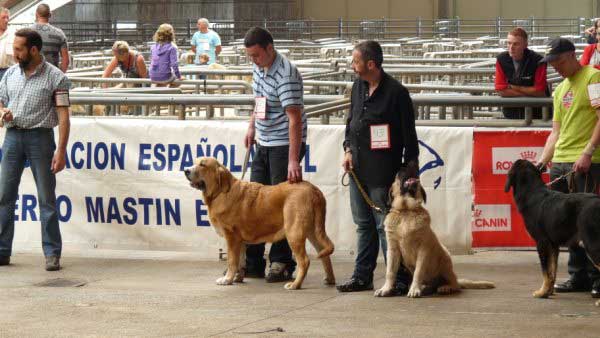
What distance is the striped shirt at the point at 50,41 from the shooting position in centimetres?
1591

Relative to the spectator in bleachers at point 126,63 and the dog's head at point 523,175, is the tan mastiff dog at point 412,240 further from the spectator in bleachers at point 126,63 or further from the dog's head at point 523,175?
the spectator in bleachers at point 126,63

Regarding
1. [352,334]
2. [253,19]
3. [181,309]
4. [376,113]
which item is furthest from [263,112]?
[253,19]

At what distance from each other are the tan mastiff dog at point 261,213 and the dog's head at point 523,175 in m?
1.40

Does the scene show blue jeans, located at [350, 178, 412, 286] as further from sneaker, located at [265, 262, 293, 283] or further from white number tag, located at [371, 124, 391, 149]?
sneaker, located at [265, 262, 293, 283]

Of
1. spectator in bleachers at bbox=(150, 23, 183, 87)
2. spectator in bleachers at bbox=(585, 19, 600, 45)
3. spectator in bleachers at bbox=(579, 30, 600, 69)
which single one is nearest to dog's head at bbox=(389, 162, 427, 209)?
spectator in bleachers at bbox=(579, 30, 600, 69)

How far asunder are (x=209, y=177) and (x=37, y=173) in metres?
1.69

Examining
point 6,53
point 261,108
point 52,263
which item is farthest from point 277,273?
point 6,53

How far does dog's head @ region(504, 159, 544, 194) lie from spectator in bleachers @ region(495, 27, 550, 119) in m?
2.61

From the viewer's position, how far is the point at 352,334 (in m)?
8.21

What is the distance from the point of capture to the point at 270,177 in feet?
33.9

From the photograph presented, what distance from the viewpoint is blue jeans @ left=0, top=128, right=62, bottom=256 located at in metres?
10.8

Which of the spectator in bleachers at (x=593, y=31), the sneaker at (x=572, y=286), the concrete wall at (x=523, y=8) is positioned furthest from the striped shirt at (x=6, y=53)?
the concrete wall at (x=523, y=8)

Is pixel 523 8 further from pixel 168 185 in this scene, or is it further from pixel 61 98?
pixel 61 98

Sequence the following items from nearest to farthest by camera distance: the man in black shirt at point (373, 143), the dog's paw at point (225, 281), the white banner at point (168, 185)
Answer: the man in black shirt at point (373, 143) → the dog's paw at point (225, 281) → the white banner at point (168, 185)
